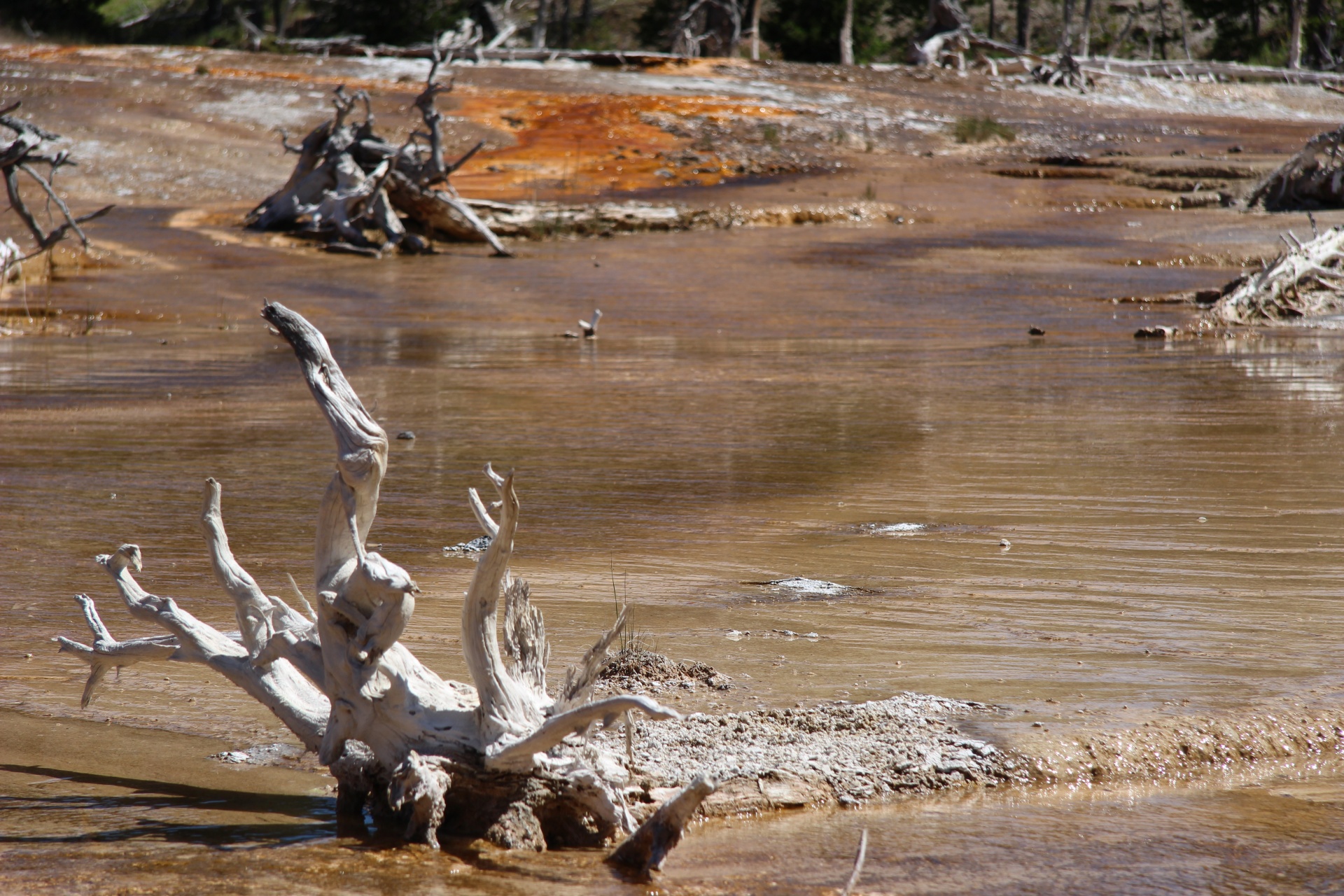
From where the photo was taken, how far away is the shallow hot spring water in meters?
3.12

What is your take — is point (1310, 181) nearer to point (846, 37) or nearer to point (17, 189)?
point (17, 189)

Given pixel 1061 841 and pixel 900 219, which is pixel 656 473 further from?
pixel 900 219

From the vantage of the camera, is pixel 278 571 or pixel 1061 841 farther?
pixel 278 571

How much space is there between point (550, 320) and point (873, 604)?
957 cm

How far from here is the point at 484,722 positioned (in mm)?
3166

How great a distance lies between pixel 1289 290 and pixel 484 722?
12.3 metres

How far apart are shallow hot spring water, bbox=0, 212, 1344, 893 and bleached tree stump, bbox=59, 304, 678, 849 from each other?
11 cm

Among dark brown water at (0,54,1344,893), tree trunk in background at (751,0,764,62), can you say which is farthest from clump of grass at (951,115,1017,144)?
dark brown water at (0,54,1344,893)

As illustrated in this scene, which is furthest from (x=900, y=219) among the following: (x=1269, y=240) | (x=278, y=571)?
(x=278, y=571)

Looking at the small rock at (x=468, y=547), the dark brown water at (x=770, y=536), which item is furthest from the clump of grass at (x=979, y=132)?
the small rock at (x=468, y=547)

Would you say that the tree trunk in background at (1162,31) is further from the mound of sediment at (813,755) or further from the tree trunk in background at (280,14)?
the mound of sediment at (813,755)

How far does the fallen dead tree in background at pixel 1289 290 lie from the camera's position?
43.7 feet

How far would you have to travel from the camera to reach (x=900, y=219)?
21.9 m

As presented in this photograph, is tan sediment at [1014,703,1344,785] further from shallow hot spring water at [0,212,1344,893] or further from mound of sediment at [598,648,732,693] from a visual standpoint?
mound of sediment at [598,648,732,693]
